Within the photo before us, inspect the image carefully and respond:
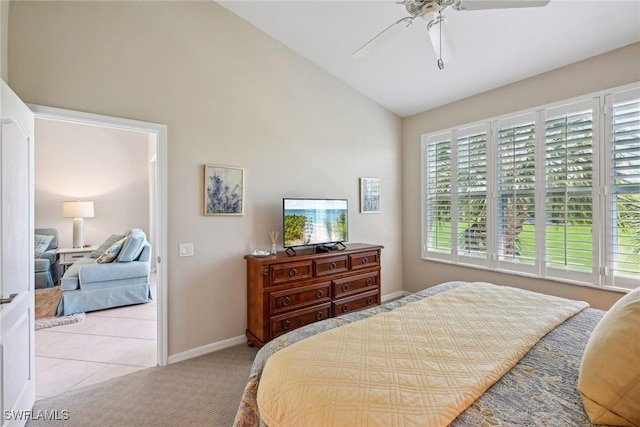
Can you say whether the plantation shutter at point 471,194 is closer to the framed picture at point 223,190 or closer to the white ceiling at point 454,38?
the white ceiling at point 454,38

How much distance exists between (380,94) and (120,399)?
4.23 meters

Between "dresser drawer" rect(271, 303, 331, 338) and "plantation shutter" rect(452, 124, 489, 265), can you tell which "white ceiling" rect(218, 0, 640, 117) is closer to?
"plantation shutter" rect(452, 124, 489, 265)

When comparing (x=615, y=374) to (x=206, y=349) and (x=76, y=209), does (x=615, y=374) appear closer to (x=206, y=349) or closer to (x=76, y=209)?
(x=206, y=349)

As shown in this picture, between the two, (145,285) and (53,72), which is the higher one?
(53,72)

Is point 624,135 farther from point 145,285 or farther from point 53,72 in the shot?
point 145,285

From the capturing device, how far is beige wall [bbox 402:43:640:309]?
267cm

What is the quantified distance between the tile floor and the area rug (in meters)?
0.09

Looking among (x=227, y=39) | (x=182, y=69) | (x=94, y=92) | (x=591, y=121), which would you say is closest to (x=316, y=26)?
(x=227, y=39)

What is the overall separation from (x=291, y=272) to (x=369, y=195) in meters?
1.84

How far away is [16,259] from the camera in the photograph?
Answer: 1736mm

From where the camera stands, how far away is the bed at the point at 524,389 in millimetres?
924

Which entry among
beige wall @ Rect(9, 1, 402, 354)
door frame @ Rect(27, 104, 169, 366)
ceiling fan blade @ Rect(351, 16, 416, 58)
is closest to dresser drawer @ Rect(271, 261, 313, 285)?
beige wall @ Rect(9, 1, 402, 354)

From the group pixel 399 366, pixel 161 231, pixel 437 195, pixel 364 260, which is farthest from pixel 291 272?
pixel 437 195

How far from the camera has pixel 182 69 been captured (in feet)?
8.89
